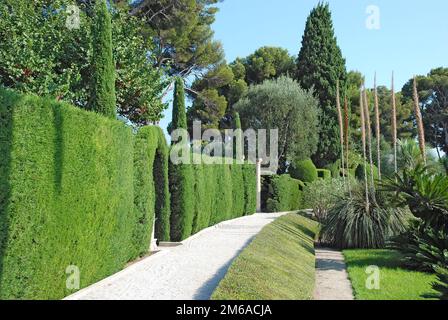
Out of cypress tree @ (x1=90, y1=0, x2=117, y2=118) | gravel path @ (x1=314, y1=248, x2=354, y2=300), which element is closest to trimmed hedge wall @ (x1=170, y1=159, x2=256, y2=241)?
cypress tree @ (x1=90, y1=0, x2=117, y2=118)

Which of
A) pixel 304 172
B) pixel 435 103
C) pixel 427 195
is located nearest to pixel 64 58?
pixel 427 195

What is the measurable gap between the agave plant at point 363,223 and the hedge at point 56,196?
6.70m

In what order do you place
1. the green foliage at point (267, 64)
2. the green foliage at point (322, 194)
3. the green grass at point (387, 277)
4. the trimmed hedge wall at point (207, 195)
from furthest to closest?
the green foliage at point (267, 64) < the green foliage at point (322, 194) < the trimmed hedge wall at point (207, 195) < the green grass at point (387, 277)

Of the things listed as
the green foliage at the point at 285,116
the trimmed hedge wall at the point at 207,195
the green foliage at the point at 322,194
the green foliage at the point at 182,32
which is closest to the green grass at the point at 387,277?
the trimmed hedge wall at the point at 207,195

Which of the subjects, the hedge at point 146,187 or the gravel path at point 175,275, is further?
the hedge at point 146,187

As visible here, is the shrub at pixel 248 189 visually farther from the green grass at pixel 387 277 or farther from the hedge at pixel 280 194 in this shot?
the green grass at pixel 387 277

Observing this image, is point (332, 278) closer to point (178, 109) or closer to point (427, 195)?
point (427, 195)

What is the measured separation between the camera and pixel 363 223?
1302 cm

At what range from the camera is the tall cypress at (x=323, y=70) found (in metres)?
38.3

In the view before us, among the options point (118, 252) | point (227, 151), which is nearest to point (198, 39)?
point (227, 151)

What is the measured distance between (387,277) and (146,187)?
17.5 ft

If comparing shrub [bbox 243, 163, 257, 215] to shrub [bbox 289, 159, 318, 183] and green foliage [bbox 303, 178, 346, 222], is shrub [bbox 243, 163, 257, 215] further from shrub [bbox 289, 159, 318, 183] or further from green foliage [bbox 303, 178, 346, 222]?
shrub [bbox 289, 159, 318, 183]

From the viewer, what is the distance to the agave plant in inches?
509

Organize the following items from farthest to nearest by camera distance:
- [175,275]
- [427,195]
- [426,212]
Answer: [426,212]
[427,195]
[175,275]
